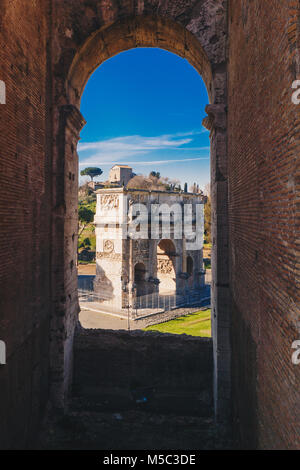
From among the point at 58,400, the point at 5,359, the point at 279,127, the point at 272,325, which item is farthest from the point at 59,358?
the point at 279,127

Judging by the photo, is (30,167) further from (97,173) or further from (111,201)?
(97,173)

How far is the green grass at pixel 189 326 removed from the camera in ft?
53.9

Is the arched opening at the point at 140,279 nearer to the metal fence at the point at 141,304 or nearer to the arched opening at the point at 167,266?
the metal fence at the point at 141,304

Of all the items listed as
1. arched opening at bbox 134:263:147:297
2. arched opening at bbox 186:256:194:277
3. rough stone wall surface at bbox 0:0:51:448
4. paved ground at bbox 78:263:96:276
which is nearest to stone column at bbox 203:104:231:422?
rough stone wall surface at bbox 0:0:51:448

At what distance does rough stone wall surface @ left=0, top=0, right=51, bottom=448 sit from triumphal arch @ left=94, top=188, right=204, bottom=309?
1419 centimetres

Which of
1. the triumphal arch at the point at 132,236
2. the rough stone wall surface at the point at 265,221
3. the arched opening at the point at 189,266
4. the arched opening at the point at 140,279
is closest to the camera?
the rough stone wall surface at the point at 265,221

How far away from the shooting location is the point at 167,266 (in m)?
25.2

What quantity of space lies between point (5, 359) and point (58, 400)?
277 cm

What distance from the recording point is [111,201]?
69.5ft

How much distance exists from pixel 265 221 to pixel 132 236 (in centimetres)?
1752

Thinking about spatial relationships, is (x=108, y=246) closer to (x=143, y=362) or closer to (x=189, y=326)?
(x=189, y=326)

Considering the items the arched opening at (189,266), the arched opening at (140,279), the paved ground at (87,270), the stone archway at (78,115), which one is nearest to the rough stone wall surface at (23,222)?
the stone archway at (78,115)

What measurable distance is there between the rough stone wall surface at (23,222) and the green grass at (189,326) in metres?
10.8
